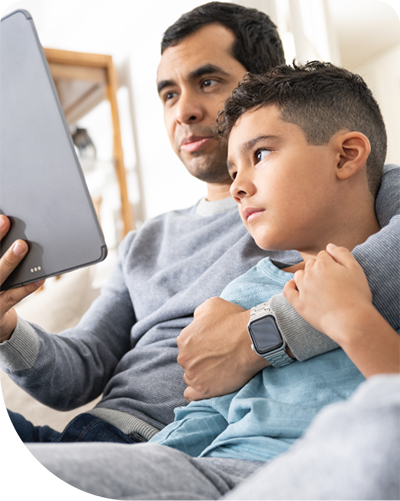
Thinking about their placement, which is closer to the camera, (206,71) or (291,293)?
(291,293)

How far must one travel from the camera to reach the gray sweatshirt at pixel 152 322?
718 millimetres

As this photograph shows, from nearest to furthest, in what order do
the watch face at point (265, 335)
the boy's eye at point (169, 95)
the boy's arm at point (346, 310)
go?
the boy's arm at point (346, 310)
the watch face at point (265, 335)
the boy's eye at point (169, 95)

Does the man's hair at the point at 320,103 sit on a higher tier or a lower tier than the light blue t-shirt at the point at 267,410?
higher

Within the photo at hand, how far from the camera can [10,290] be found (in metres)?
0.75

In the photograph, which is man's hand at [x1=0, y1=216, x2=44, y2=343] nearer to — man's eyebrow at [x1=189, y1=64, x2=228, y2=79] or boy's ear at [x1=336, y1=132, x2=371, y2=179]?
boy's ear at [x1=336, y1=132, x2=371, y2=179]

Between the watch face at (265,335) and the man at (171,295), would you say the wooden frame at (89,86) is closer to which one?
the man at (171,295)

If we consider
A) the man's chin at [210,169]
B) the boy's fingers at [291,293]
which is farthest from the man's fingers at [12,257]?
the man's chin at [210,169]

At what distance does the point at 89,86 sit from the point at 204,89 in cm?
154

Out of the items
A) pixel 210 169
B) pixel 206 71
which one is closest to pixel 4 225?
pixel 210 169

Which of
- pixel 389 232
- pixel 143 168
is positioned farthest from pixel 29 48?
pixel 143 168

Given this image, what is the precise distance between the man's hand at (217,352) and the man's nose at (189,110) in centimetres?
62

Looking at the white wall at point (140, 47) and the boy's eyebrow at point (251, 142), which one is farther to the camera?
the white wall at point (140, 47)

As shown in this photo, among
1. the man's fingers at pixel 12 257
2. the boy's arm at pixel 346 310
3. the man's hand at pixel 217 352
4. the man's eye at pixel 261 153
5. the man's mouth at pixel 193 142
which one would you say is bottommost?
the man's hand at pixel 217 352

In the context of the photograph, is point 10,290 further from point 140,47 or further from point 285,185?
point 140,47
